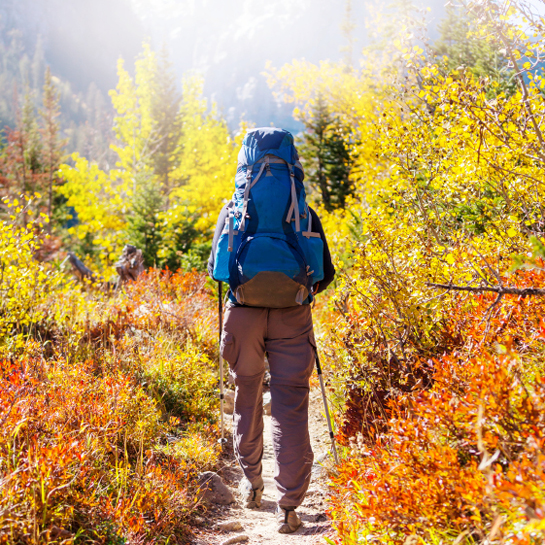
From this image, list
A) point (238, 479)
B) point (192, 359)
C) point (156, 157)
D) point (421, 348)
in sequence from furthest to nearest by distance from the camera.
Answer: point (156, 157) → point (192, 359) → point (238, 479) → point (421, 348)

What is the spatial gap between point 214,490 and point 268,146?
2.22 m

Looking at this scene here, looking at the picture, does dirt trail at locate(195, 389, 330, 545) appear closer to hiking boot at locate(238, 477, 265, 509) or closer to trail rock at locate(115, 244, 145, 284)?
hiking boot at locate(238, 477, 265, 509)

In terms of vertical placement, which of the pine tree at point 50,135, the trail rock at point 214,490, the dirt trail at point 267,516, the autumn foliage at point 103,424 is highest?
the pine tree at point 50,135

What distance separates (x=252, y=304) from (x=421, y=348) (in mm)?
1142

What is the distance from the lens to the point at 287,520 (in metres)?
2.39

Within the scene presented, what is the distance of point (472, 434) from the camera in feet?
5.24

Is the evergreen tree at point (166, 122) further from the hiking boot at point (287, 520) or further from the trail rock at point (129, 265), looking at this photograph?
the hiking boot at point (287, 520)

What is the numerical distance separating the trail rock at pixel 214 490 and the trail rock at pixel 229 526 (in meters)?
0.23

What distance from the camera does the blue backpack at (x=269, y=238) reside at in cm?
227

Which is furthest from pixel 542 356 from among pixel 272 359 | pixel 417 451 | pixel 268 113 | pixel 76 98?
pixel 268 113

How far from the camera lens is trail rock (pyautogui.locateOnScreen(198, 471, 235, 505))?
2689 millimetres

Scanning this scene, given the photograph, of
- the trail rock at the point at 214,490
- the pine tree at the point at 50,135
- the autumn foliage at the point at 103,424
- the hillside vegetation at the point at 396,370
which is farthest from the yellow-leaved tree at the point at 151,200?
the pine tree at the point at 50,135

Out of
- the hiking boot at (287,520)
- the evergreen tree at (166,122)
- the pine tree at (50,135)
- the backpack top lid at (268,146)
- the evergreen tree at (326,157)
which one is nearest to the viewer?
the hiking boot at (287,520)

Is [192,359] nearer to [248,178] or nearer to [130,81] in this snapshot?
[248,178]
